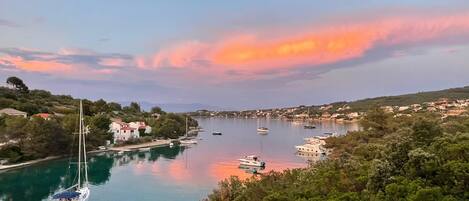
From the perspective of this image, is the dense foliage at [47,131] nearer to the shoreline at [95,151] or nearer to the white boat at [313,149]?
the shoreline at [95,151]

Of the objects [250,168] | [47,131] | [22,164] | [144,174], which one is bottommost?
[250,168]

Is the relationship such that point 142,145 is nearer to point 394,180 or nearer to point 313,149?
point 313,149

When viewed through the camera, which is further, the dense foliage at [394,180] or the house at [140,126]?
the house at [140,126]

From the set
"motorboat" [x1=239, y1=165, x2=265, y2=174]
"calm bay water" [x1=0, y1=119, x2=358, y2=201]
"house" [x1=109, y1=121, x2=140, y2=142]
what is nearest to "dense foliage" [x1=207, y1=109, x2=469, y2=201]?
"calm bay water" [x1=0, y1=119, x2=358, y2=201]

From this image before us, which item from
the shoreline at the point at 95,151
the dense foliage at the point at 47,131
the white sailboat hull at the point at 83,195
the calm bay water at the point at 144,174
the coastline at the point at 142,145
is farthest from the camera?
the coastline at the point at 142,145

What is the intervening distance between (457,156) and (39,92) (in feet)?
370

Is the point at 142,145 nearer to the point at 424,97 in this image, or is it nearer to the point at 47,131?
the point at 47,131

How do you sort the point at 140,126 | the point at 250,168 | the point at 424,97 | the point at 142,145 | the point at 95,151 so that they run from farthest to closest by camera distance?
1. the point at 424,97
2. the point at 140,126
3. the point at 142,145
4. the point at 95,151
5. the point at 250,168

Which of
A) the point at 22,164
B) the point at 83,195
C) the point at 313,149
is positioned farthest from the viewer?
the point at 313,149

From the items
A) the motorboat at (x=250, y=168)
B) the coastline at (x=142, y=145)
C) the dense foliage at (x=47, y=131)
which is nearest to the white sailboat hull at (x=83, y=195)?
the motorboat at (x=250, y=168)

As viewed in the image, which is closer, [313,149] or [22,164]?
[22,164]

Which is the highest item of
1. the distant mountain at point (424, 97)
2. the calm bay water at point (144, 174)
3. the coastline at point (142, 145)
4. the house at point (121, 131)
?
the distant mountain at point (424, 97)

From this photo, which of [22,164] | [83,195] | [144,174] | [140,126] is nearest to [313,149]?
[144,174]

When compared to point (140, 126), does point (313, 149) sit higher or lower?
lower
